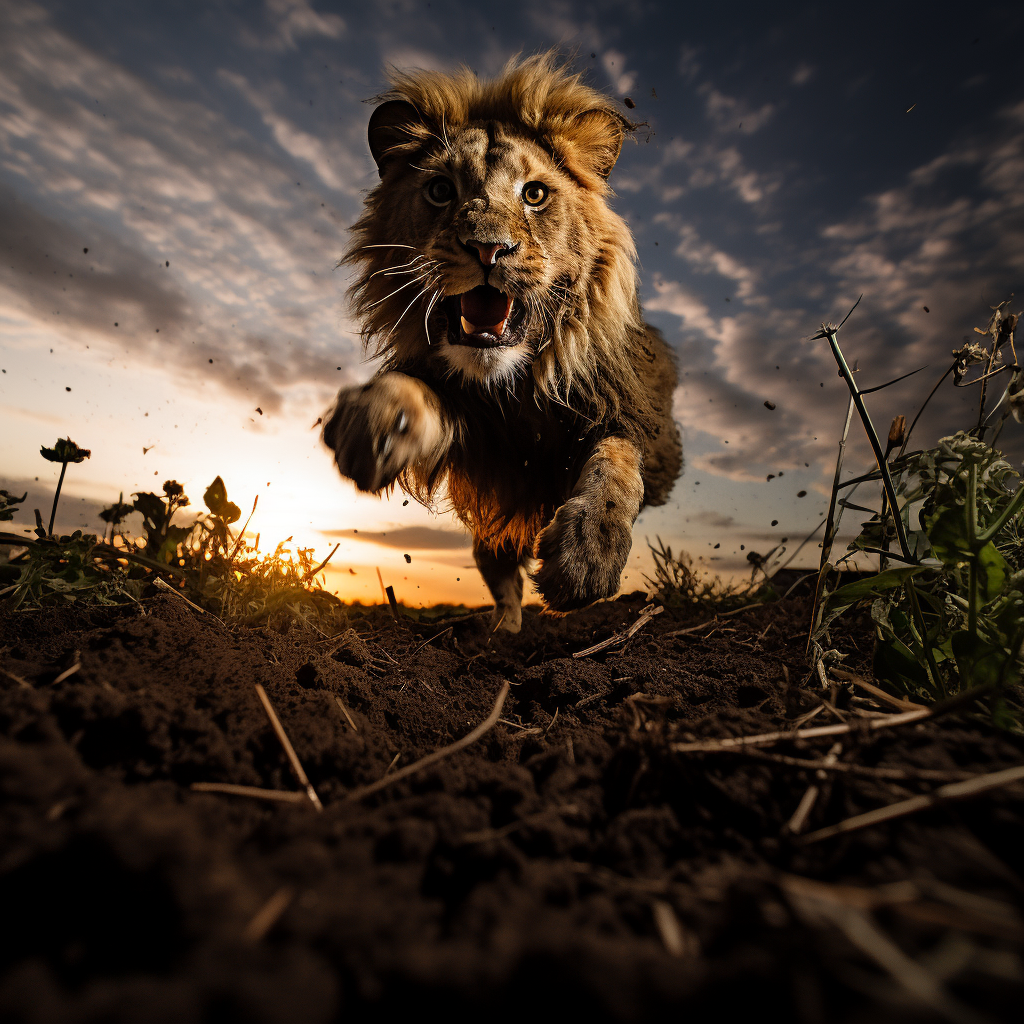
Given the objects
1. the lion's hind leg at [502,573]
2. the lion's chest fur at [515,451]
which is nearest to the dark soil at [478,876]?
the lion's chest fur at [515,451]

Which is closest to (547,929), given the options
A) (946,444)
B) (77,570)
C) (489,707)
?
(489,707)

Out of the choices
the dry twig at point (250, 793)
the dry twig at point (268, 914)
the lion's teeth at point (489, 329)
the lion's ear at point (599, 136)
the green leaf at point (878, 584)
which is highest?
the lion's ear at point (599, 136)

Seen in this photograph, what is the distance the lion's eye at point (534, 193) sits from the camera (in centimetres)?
267

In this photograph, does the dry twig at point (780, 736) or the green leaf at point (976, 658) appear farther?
the green leaf at point (976, 658)

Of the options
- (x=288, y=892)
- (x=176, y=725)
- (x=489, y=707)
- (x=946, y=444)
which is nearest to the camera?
(x=288, y=892)

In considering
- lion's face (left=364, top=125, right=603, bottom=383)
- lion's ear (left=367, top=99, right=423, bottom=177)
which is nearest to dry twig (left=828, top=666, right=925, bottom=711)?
lion's face (left=364, top=125, right=603, bottom=383)

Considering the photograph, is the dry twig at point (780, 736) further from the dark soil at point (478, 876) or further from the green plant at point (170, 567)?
the green plant at point (170, 567)

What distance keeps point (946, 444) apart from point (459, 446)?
6.42 ft

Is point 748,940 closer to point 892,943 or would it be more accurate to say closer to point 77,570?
point 892,943

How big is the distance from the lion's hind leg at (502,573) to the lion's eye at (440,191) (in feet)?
6.62

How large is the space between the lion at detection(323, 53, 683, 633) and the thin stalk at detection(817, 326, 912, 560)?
987 millimetres

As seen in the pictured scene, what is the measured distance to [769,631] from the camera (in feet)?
9.02

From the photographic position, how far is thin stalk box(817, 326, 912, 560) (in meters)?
1.49

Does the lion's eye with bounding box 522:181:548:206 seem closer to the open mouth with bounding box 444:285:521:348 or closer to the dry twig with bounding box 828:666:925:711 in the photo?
the open mouth with bounding box 444:285:521:348
